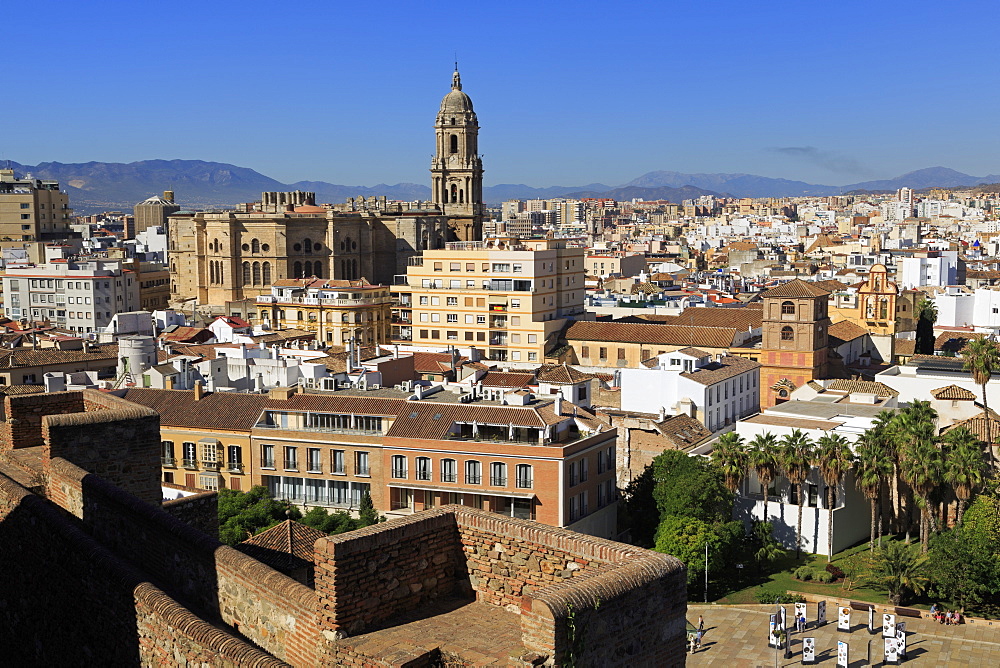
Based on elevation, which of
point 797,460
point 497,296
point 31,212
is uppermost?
point 31,212

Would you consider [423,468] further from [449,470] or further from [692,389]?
[692,389]

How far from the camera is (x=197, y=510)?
11344 millimetres

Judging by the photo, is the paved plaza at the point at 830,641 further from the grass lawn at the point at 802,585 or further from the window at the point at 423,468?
the window at the point at 423,468

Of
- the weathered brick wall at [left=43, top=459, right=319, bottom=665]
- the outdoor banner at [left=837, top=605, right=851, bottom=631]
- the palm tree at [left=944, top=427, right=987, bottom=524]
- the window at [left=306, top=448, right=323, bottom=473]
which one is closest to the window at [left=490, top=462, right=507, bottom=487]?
the window at [left=306, top=448, right=323, bottom=473]

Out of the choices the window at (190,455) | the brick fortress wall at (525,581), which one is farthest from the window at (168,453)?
the brick fortress wall at (525,581)

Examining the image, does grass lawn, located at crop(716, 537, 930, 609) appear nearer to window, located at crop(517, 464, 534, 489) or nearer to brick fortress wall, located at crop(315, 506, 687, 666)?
window, located at crop(517, 464, 534, 489)

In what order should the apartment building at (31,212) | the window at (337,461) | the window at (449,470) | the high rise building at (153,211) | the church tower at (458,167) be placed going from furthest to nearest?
the high rise building at (153,211) → the apartment building at (31,212) → the church tower at (458,167) → the window at (337,461) → the window at (449,470)

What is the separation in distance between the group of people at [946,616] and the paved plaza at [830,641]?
0.74ft

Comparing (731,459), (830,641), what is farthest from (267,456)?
(830,641)

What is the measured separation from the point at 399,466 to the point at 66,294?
5477cm

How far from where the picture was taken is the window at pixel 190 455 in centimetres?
3909

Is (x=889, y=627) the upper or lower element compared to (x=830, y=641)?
upper

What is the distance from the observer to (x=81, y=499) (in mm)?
10062

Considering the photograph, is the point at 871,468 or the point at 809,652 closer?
the point at 809,652
